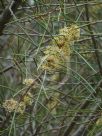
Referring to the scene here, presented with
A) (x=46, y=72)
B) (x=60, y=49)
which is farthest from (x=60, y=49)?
(x=46, y=72)

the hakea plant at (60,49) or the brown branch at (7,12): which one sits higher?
the brown branch at (7,12)

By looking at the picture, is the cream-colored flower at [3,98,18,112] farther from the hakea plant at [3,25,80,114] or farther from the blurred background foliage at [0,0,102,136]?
the hakea plant at [3,25,80,114]

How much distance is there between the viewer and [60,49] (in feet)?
3.52

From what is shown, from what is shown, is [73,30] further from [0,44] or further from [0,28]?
[0,44]

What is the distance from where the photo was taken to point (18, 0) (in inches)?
52.2

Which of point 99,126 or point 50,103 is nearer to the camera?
point 99,126

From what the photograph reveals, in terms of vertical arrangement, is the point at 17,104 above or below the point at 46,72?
below

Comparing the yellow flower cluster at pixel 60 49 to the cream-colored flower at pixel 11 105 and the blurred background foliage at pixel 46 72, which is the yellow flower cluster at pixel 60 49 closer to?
the blurred background foliage at pixel 46 72

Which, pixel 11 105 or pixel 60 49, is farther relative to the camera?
pixel 11 105

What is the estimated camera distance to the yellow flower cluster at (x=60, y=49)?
42.3 inches

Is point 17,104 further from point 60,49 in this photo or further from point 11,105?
point 60,49

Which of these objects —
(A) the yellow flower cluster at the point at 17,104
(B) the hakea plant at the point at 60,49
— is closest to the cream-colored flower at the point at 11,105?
(A) the yellow flower cluster at the point at 17,104

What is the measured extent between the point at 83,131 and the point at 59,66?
875mm

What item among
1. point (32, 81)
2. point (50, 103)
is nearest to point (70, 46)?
point (32, 81)
